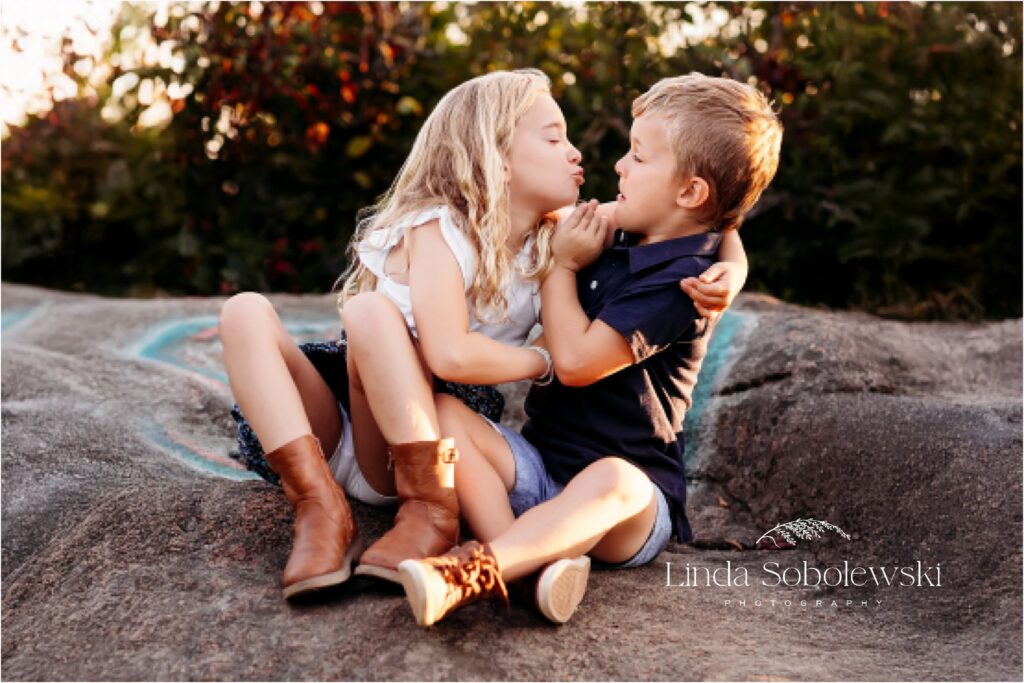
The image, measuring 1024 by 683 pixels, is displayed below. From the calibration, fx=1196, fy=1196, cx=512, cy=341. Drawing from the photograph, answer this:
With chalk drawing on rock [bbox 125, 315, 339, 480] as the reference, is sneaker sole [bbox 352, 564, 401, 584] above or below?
above

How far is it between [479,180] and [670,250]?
0.49 m

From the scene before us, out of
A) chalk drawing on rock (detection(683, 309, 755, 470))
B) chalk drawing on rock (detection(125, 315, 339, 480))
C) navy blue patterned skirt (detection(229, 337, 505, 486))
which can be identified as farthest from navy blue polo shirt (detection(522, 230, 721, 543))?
chalk drawing on rock (detection(125, 315, 339, 480))

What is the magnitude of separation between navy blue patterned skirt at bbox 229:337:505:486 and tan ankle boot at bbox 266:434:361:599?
28 centimetres

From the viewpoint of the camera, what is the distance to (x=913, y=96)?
5.33 metres

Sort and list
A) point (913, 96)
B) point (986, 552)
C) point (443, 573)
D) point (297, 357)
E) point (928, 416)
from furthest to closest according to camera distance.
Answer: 1. point (913, 96)
2. point (928, 416)
3. point (986, 552)
4. point (297, 357)
5. point (443, 573)

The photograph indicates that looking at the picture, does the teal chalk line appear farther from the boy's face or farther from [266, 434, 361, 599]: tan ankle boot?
the boy's face

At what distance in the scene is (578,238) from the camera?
2.84 metres

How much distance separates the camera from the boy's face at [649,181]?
9.23 ft

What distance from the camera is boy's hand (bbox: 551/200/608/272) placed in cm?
284

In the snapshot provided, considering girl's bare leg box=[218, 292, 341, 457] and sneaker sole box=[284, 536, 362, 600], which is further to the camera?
girl's bare leg box=[218, 292, 341, 457]

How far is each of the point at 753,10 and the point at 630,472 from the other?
355 cm

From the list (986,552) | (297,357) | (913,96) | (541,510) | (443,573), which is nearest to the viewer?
(443,573)

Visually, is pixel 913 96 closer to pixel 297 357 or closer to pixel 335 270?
pixel 335 270

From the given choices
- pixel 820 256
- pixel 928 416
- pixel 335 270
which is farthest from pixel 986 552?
pixel 335 270
